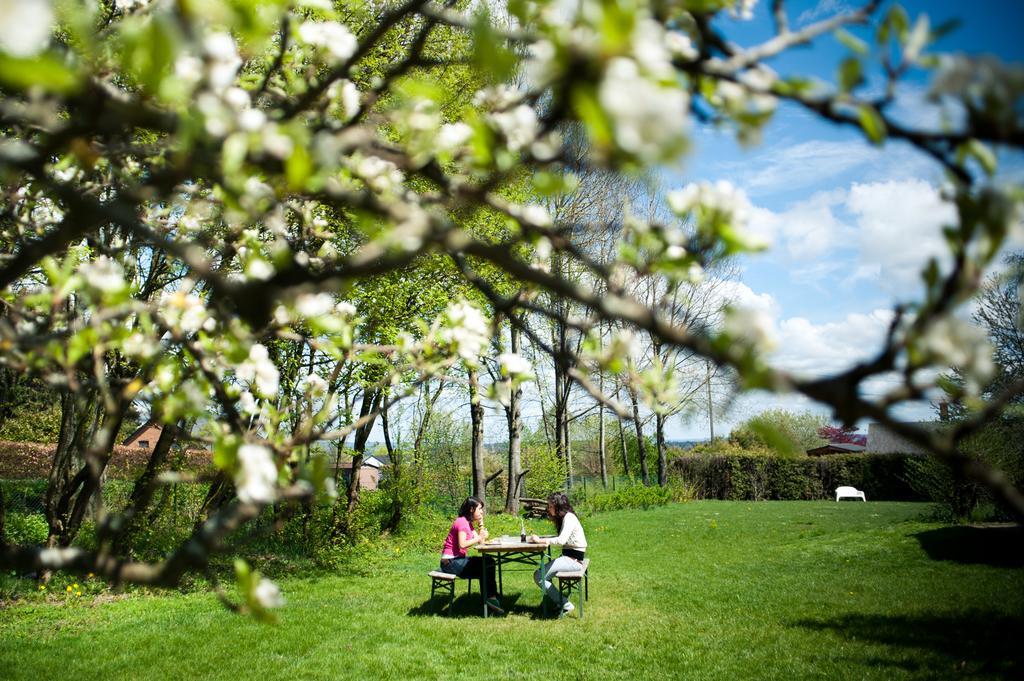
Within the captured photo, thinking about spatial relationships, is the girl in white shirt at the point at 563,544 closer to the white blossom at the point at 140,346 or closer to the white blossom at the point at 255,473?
the white blossom at the point at 140,346

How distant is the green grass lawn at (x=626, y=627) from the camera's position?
499cm

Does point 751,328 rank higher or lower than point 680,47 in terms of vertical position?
lower

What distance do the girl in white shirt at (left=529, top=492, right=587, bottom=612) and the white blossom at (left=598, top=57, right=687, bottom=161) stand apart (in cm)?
666

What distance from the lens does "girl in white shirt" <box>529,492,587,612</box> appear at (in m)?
6.87

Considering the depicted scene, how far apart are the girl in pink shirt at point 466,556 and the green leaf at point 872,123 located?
6.77 m

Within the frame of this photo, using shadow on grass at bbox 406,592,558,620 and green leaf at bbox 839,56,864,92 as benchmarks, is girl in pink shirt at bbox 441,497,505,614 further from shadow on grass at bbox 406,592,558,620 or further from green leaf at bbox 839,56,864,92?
green leaf at bbox 839,56,864,92

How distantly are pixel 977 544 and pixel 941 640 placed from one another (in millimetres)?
4753

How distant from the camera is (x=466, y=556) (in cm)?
757

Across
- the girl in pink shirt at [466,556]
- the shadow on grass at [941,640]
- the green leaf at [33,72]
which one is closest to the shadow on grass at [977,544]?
the shadow on grass at [941,640]

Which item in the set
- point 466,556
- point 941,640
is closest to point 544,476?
point 466,556

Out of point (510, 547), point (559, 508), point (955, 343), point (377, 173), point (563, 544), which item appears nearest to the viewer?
point (955, 343)

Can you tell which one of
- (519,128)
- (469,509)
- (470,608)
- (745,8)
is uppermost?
(745,8)

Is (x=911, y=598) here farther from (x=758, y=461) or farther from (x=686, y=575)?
(x=758, y=461)

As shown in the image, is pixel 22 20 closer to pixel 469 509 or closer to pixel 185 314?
pixel 185 314
